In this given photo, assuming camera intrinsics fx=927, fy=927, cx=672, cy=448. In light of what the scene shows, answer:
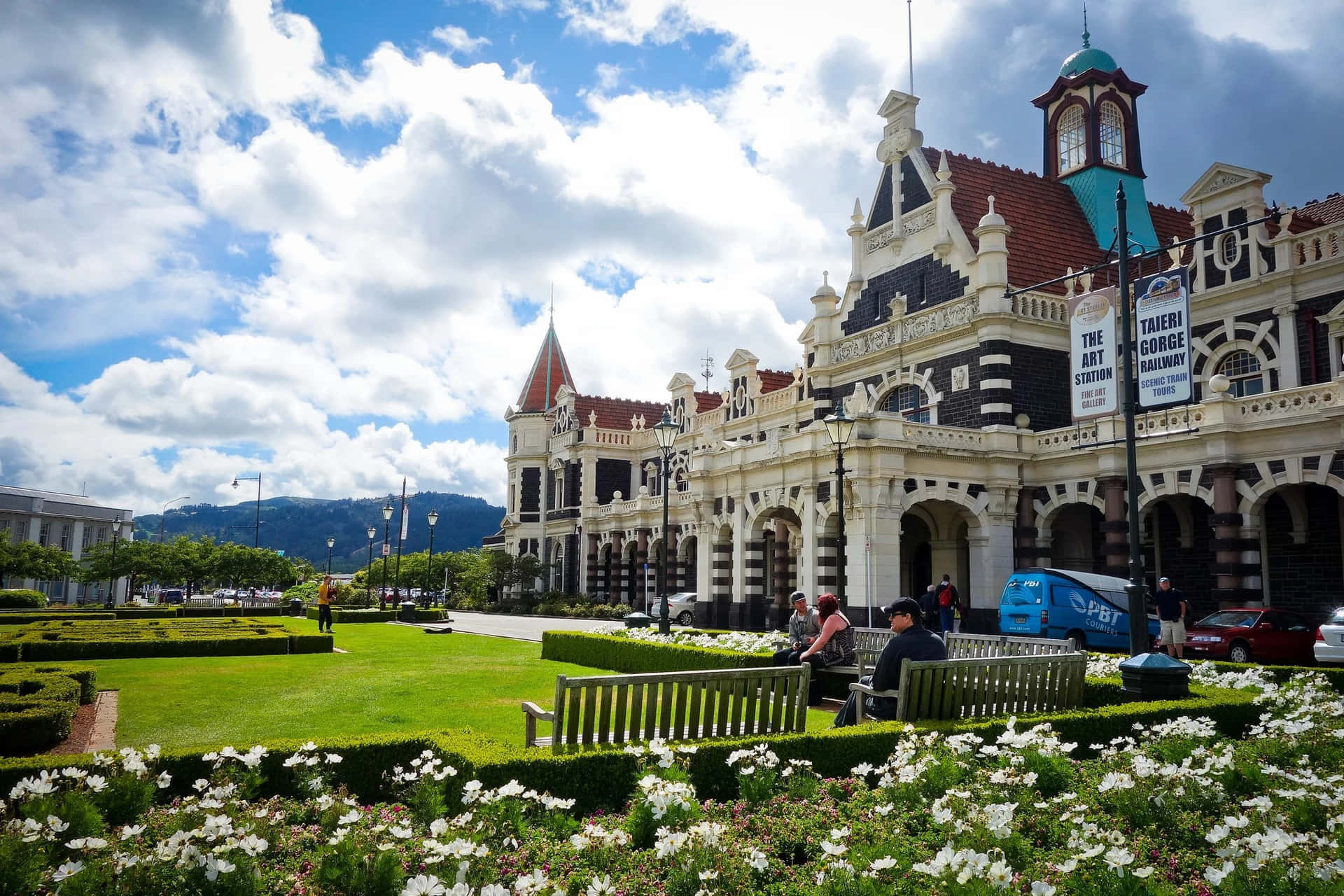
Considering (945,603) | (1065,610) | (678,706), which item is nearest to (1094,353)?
(1065,610)

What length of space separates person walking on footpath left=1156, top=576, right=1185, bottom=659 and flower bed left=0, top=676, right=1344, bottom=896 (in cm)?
1400

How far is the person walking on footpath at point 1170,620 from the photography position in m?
20.9

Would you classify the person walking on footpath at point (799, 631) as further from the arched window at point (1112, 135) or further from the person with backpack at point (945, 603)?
the arched window at point (1112, 135)

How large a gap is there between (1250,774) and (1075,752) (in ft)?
7.99

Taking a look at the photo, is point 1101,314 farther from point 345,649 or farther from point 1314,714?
point 345,649

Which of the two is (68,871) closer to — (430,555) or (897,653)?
(897,653)

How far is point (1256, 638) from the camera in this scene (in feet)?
67.3

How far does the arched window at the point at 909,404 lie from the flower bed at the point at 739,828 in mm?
23846

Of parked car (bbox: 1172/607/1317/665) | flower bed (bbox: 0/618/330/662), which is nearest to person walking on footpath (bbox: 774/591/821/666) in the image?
parked car (bbox: 1172/607/1317/665)

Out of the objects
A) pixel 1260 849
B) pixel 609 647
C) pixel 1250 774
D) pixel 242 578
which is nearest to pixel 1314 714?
pixel 1250 774

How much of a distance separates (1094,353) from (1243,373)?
37.5 ft

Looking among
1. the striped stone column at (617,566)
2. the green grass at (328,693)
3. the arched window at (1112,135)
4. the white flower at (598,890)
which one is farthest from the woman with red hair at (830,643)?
the striped stone column at (617,566)

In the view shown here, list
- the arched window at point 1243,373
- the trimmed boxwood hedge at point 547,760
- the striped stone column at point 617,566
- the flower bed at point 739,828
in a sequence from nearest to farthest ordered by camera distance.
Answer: the flower bed at point 739,828 < the trimmed boxwood hedge at point 547,760 < the arched window at point 1243,373 < the striped stone column at point 617,566

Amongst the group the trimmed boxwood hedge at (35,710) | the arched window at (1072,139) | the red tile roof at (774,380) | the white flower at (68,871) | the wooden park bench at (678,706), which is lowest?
the trimmed boxwood hedge at (35,710)
